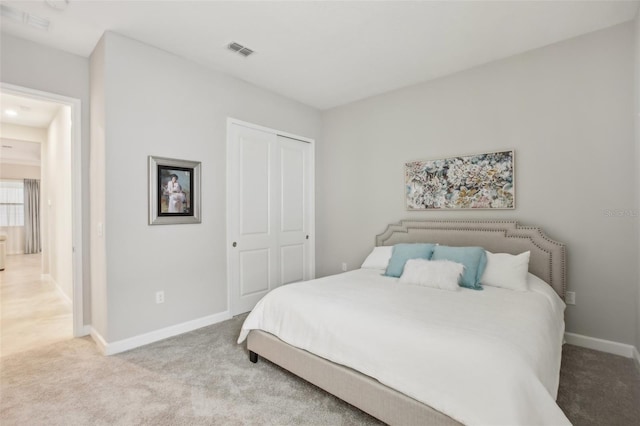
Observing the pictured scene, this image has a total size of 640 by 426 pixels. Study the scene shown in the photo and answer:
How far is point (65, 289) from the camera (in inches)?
165

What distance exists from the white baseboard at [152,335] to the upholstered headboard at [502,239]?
230 centimetres

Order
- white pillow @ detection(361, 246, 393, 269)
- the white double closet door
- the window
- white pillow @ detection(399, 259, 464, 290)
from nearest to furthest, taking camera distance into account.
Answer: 1. white pillow @ detection(399, 259, 464, 290)
2. white pillow @ detection(361, 246, 393, 269)
3. the white double closet door
4. the window

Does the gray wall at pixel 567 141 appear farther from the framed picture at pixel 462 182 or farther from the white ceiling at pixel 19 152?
the white ceiling at pixel 19 152

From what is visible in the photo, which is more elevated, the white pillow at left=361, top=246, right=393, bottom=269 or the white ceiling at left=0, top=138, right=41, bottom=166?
the white ceiling at left=0, top=138, right=41, bottom=166

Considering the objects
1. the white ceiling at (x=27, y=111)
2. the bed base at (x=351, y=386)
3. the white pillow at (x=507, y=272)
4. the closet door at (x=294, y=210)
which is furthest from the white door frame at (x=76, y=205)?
the white pillow at (x=507, y=272)

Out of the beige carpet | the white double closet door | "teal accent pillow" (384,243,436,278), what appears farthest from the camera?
the white double closet door

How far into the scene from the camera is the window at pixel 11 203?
28.8 ft

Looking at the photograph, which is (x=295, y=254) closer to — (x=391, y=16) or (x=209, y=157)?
(x=209, y=157)

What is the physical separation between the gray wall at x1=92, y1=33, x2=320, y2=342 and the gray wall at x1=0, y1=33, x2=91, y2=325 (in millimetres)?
210

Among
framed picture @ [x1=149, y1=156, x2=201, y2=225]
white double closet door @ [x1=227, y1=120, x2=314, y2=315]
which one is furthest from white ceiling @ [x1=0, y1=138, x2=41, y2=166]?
white double closet door @ [x1=227, y1=120, x2=314, y2=315]

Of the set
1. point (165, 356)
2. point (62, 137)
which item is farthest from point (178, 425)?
point (62, 137)

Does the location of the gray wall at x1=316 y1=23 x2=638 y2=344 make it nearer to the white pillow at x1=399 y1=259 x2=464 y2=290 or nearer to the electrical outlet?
the electrical outlet

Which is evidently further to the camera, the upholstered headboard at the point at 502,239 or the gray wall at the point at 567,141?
the upholstered headboard at the point at 502,239

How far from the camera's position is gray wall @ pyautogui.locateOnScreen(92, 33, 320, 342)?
2.70 m
